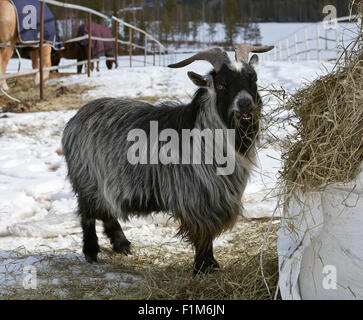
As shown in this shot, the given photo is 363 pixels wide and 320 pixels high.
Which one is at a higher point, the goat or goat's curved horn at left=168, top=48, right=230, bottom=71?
goat's curved horn at left=168, top=48, right=230, bottom=71

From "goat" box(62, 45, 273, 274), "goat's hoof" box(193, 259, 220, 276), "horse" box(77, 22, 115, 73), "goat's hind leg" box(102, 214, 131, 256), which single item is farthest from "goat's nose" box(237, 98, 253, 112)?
"horse" box(77, 22, 115, 73)

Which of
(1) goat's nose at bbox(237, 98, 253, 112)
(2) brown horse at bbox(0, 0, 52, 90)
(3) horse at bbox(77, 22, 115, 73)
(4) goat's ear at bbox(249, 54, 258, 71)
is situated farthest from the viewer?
(3) horse at bbox(77, 22, 115, 73)

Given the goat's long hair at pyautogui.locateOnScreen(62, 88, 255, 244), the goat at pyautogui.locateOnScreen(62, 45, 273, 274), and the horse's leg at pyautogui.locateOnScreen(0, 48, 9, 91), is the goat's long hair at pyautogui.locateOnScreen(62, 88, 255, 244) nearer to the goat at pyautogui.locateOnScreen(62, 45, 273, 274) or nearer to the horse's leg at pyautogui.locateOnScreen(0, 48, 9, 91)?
the goat at pyautogui.locateOnScreen(62, 45, 273, 274)

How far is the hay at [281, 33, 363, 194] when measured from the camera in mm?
2154

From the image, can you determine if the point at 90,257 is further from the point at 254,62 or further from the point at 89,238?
the point at 254,62

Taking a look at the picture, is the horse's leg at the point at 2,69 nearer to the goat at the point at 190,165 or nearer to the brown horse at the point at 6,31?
the brown horse at the point at 6,31

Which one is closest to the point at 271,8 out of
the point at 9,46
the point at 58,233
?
the point at 9,46

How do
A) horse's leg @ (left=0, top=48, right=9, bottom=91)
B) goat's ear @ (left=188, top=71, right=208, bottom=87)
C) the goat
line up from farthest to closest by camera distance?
horse's leg @ (left=0, top=48, right=9, bottom=91) < goat's ear @ (left=188, top=71, right=208, bottom=87) < the goat

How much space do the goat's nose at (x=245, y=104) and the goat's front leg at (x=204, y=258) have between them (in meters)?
0.90

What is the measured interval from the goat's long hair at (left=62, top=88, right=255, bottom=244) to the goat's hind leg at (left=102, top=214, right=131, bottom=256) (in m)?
0.23

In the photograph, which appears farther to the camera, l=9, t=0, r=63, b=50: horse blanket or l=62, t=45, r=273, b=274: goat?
l=9, t=0, r=63, b=50: horse blanket

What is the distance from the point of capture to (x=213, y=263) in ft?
10.2

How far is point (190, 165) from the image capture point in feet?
10.0
